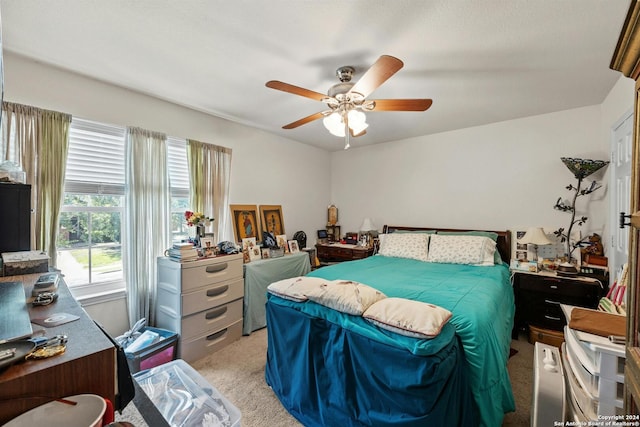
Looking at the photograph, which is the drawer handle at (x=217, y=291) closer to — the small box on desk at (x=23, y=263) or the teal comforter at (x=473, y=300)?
the teal comforter at (x=473, y=300)

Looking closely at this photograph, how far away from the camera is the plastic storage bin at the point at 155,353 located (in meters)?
2.01

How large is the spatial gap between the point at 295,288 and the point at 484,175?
2.91m

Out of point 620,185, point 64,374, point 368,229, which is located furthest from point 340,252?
point 64,374

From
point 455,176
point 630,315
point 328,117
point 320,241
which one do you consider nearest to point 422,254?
point 455,176

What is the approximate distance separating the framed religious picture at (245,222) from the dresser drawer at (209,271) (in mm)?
582

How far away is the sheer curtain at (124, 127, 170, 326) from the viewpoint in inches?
96.6

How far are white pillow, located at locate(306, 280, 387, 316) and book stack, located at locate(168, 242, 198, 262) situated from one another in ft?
4.37

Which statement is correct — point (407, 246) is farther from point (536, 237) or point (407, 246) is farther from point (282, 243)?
point (282, 243)

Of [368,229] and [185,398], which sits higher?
[368,229]

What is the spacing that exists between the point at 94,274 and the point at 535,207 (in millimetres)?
4587

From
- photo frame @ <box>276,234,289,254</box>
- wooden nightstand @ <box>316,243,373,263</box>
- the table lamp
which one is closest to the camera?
photo frame @ <box>276,234,289,254</box>

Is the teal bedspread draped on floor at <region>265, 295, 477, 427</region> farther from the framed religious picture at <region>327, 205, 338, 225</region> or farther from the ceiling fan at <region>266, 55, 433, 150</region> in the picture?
the framed religious picture at <region>327, 205, 338, 225</region>

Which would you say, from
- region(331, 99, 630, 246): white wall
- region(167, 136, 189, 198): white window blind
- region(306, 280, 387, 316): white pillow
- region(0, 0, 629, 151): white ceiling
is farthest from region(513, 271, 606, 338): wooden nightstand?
region(167, 136, 189, 198): white window blind

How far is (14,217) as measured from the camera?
154 cm
